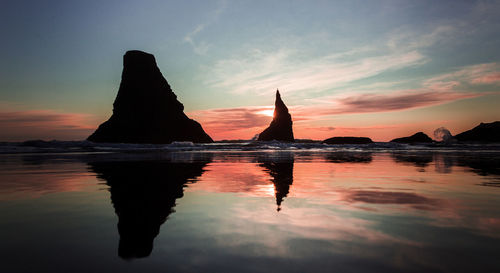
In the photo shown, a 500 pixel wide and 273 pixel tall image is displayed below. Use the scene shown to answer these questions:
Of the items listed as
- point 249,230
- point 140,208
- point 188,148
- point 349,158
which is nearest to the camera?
point 249,230

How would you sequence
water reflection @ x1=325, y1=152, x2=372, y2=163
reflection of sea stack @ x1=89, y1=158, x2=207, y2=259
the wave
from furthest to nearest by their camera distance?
the wave, water reflection @ x1=325, y1=152, x2=372, y2=163, reflection of sea stack @ x1=89, y1=158, x2=207, y2=259

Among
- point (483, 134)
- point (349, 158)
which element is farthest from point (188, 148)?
point (483, 134)

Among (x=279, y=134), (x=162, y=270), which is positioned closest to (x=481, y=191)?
(x=162, y=270)

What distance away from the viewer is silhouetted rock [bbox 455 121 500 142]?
7331 cm

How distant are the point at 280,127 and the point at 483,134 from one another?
8940cm

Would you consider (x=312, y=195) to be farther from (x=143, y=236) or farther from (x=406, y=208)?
(x=143, y=236)

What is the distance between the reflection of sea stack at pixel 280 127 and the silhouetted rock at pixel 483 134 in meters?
80.0

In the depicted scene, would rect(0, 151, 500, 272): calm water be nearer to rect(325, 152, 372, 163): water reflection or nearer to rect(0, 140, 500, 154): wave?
rect(325, 152, 372, 163): water reflection

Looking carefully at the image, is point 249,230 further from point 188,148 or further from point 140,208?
point 188,148

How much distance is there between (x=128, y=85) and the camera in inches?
4200

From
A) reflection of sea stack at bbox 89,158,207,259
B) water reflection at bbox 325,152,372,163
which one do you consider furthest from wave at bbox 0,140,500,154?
reflection of sea stack at bbox 89,158,207,259

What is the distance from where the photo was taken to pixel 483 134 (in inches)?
3009

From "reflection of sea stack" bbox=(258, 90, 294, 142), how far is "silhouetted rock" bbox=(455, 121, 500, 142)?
7998 cm

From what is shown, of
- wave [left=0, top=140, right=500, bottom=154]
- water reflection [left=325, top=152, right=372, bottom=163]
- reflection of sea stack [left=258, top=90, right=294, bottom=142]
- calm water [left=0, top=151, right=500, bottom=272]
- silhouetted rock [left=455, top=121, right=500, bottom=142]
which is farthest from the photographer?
reflection of sea stack [left=258, top=90, right=294, bottom=142]
